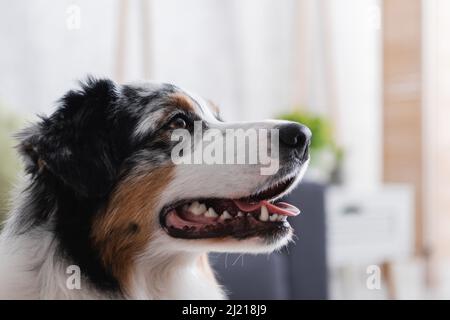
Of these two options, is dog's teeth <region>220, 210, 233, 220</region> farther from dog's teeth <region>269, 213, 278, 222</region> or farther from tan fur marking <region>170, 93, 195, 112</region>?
tan fur marking <region>170, 93, 195, 112</region>

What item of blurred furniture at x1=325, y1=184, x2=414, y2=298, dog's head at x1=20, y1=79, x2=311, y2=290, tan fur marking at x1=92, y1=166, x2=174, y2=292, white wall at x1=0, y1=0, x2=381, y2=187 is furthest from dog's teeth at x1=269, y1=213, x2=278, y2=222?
blurred furniture at x1=325, y1=184, x2=414, y2=298

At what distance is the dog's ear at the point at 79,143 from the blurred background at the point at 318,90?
60mm

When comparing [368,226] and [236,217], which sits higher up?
[236,217]

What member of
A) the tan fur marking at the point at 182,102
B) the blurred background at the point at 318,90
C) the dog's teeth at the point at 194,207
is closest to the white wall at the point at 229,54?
the blurred background at the point at 318,90

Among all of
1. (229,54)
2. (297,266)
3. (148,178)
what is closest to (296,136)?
(148,178)

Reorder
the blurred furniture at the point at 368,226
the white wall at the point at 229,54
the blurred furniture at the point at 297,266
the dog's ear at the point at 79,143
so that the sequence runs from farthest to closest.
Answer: the blurred furniture at the point at 368,226, the white wall at the point at 229,54, the blurred furniture at the point at 297,266, the dog's ear at the point at 79,143

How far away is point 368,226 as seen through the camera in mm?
2182

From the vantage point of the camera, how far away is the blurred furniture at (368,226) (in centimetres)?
209

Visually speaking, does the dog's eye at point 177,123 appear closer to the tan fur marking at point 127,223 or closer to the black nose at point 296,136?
the tan fur marking at point 127,223

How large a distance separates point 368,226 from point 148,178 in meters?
1.65

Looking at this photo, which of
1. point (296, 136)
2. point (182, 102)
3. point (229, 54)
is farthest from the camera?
point (229, 54)

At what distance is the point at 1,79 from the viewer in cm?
124

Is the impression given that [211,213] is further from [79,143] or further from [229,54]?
[229,54]

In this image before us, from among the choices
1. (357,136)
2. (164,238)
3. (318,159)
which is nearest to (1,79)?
(164,238)
